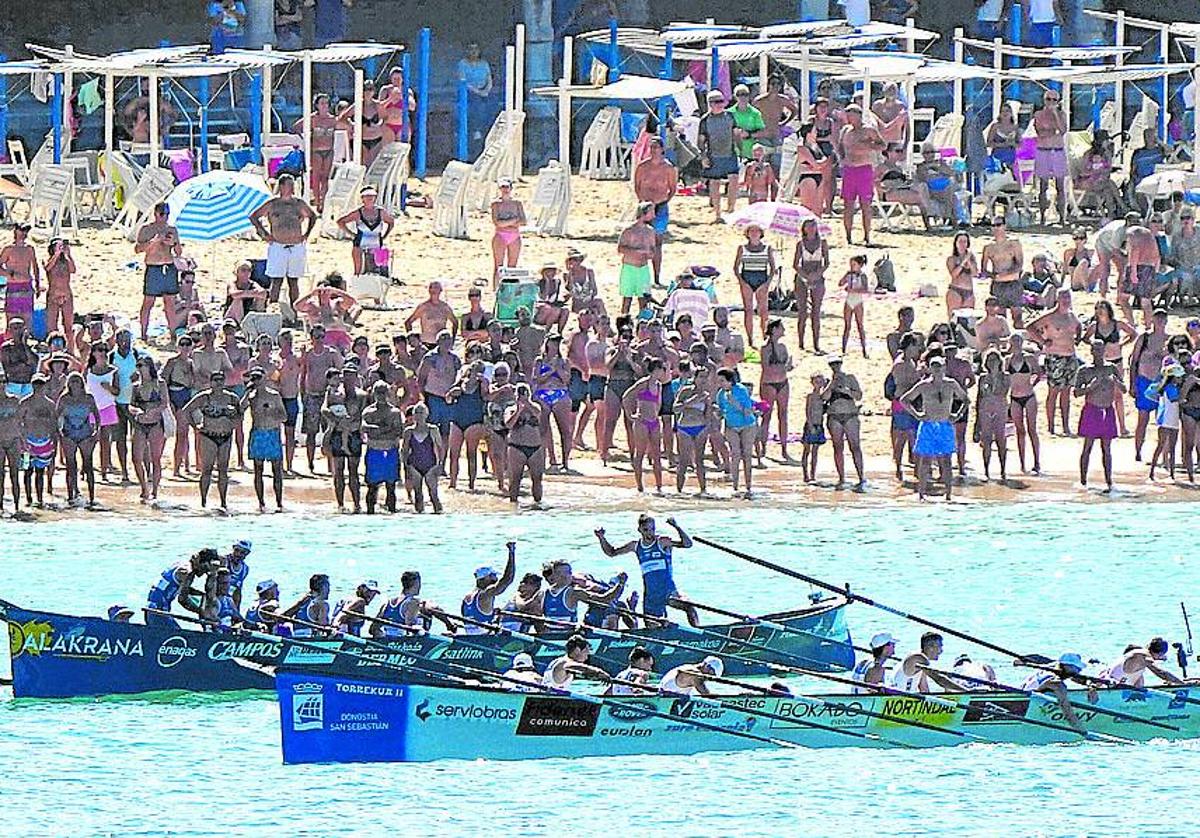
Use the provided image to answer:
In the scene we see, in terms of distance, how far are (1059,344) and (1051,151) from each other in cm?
771

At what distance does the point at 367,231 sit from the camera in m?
31.1

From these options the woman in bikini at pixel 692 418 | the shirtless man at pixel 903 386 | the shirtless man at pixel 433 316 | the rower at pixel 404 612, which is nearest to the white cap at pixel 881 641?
the rower at pixel 404 612

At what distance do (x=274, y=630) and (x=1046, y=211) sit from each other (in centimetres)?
1698

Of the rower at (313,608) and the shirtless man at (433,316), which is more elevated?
the shirtless man at (433,316)

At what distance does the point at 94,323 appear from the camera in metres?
26.8

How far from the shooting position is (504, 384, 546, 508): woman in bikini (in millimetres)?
26094

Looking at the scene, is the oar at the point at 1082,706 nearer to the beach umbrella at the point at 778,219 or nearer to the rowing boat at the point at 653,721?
the rowing boat at the point at 653,721

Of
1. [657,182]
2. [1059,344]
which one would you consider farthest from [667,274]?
[1059,344]

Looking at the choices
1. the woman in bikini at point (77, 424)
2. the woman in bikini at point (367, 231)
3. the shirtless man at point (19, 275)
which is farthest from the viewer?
the woman in bikini at point (367, 231)

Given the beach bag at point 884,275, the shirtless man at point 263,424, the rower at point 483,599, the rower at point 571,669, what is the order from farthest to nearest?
the beach bag at point 884,275 → the shirtless man at point 263,424 → the rower at point 483,599 → the rower at point 571,669

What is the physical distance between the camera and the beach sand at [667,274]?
26.9 metres

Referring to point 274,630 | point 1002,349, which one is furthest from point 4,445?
point 1002,349

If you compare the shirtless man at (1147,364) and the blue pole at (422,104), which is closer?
the shirtless man at (1147,364)

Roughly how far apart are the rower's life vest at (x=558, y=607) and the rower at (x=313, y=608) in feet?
5.27
